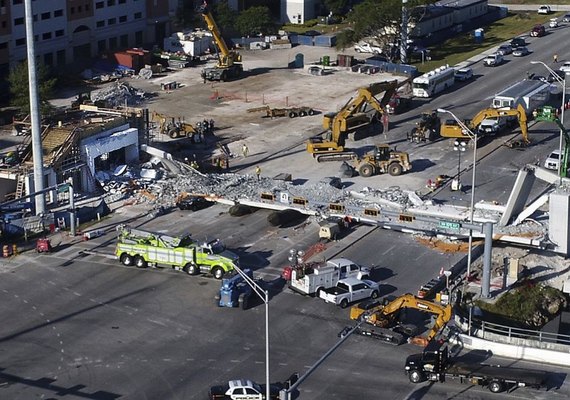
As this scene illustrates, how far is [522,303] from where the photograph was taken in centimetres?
5600

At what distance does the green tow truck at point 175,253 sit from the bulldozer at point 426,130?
29.9 m

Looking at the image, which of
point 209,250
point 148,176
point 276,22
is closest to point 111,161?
point 148,176

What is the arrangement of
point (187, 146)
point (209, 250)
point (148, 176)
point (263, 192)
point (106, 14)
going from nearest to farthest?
1. point (209, 250)
2. point (263, 192)
3. point (148, 176)
4. point (187, 146)
5. point (106, 14)

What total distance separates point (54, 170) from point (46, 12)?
142 ft

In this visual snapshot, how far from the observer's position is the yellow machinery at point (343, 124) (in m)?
82.1

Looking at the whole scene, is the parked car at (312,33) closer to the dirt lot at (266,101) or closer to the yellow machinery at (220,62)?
the dirt lot at (266,101)

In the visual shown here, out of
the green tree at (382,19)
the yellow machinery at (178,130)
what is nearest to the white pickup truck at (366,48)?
the green tree at (382,19)

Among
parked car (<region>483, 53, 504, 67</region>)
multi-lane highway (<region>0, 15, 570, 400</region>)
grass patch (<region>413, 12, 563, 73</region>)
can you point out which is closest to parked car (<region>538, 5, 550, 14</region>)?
grass patch (<region>413, 12, 563, 73</region>)

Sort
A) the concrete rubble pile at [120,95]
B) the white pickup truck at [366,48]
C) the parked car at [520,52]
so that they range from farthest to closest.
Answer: the white pickup truck at [366,48], the parked car at [520,52], the concrete rubble pile at [120,95]

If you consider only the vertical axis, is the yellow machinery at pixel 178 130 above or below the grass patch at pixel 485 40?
below

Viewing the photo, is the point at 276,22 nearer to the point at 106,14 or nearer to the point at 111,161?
the point at 106,14

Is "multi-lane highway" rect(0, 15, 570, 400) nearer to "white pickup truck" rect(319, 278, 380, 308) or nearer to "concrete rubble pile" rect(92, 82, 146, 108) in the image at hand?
"white pickup truck" rect(319, 278, 380, 308)

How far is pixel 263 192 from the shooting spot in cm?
7125

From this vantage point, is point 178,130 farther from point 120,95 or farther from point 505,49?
point 505,49
